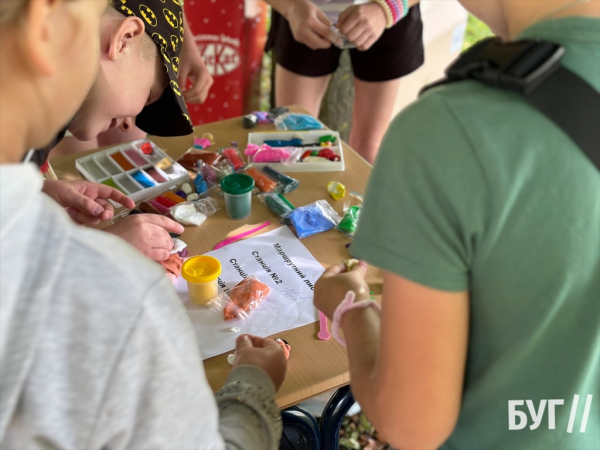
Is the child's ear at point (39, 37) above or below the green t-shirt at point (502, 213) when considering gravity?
above

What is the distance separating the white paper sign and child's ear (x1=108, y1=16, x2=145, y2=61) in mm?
473

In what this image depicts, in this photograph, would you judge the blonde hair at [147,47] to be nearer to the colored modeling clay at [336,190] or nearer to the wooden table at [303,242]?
the wooden table at [303,242]

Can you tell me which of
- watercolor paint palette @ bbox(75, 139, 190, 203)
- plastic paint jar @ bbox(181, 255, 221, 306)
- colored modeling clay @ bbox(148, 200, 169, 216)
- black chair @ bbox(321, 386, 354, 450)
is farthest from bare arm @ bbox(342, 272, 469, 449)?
watercolor paint palette @ bbox(75, 139, 190, 203)

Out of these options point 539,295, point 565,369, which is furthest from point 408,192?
point 565,369

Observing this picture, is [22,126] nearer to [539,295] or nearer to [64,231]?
[64,231]

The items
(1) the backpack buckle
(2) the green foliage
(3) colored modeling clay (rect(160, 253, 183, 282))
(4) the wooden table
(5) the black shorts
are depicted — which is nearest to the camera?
(1) the backpack buckle

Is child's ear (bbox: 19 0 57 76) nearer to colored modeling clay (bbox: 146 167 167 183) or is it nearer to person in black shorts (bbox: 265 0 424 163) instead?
colored modeling clay (bbox: 146 167 167 183)

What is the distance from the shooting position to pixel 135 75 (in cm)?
115

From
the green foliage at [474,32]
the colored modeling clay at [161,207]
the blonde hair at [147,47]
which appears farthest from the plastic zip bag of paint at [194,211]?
the green foliage at [474,32]

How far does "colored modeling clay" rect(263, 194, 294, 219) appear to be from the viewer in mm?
1252

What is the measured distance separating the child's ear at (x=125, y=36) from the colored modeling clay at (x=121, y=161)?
39cm

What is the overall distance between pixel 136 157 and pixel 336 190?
576 millimetres

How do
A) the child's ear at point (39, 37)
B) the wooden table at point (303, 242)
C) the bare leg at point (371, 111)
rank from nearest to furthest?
1. the child's ear at point (39, 37)
2. the wooden table at point (303, 242)
3. the bare leg at point (371, 111)

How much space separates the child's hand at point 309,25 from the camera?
1.68m
